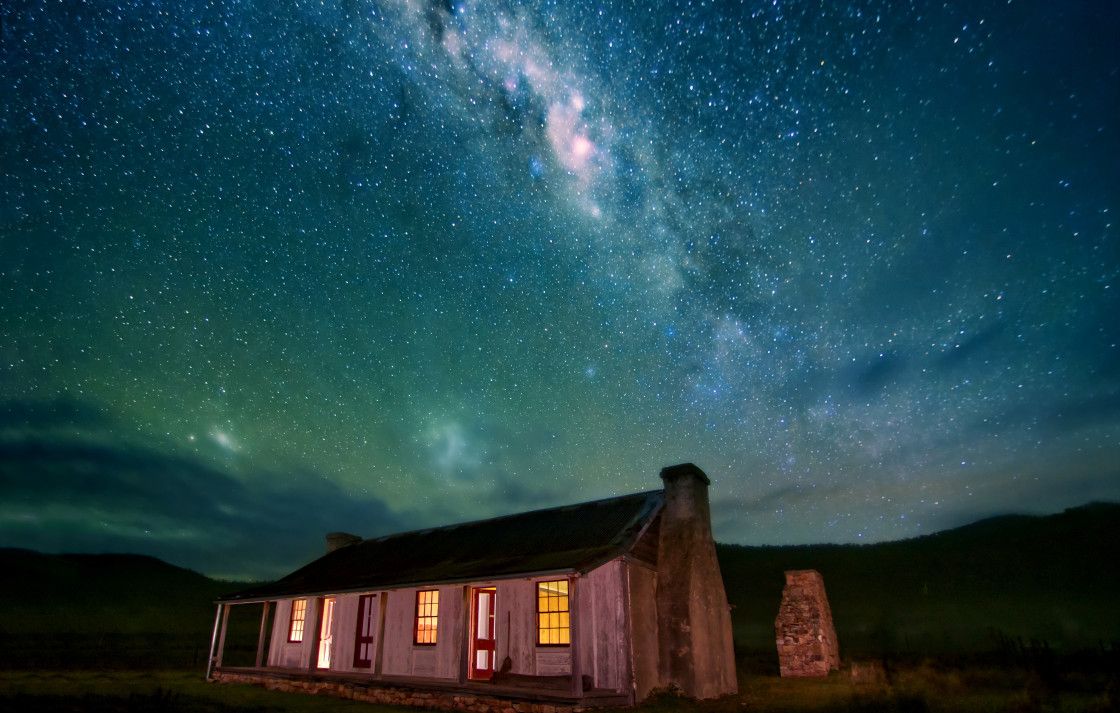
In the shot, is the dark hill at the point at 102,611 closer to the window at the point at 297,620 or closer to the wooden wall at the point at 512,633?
the window at the point at 297,620

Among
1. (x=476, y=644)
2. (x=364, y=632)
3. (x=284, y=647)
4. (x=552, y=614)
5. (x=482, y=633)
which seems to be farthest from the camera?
(x=284, y=647)

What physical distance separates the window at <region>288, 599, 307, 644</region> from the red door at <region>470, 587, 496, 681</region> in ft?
23.9

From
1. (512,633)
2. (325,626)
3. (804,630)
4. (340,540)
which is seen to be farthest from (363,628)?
(804,630)

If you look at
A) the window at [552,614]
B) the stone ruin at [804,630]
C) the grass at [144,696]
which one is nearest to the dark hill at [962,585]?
the stone ruin at [804,630]

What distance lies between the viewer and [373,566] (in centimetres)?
1939

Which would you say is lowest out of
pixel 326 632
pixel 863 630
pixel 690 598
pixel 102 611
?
pixel 863 630

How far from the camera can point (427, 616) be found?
52.8 feet

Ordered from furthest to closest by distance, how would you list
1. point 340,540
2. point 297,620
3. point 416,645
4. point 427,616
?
1. point 340,540
2. point 297,620
3. point 427,616
4. point 416,645

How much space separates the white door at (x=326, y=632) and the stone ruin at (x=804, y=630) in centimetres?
1531

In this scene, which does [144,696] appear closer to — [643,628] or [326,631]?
[326,631]

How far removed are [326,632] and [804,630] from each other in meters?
16.4

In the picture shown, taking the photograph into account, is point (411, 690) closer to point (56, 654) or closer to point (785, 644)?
point (785, 644)

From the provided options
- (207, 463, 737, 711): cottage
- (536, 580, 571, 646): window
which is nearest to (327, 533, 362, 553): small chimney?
(207, 463, 737, 711): cottage

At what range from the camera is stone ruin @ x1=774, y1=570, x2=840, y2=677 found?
18969 millimetres
